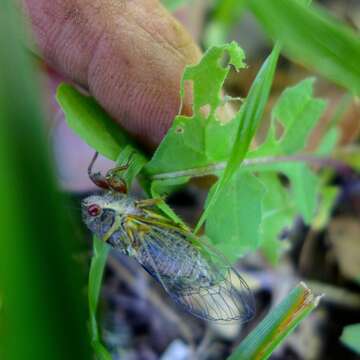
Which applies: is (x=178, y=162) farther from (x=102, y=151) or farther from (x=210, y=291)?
(x=210, y=291)

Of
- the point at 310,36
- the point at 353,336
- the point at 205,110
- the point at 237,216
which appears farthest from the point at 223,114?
the point at 353,336

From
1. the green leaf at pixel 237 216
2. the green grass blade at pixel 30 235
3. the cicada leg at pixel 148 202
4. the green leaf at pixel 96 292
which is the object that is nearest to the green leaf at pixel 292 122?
the green leaf at pixel 237 216

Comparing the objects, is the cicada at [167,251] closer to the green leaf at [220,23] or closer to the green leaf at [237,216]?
the green leaf at [237,216]

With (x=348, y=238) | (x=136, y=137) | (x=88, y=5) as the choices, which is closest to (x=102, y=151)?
(x=136, y=137)

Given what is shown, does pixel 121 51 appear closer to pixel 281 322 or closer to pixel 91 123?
pixel 91 123

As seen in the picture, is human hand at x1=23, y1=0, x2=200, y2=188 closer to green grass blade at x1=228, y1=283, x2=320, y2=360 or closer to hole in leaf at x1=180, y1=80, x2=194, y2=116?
hole in leaf at x1=180, y1=80, x2=194, y2=116
